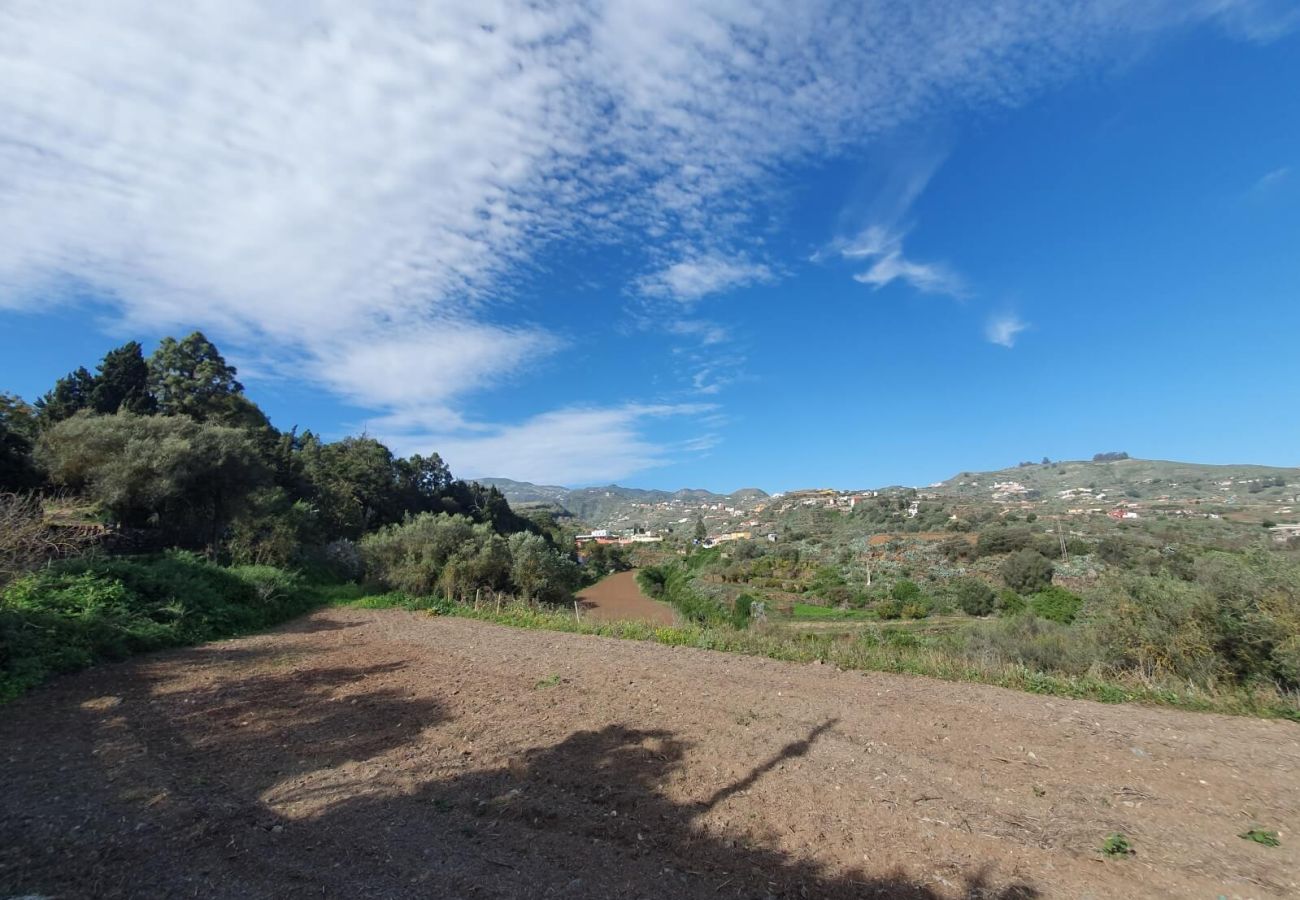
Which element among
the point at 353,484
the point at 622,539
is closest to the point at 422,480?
the point at 353,484

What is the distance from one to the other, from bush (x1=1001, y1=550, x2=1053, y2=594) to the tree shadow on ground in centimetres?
3399

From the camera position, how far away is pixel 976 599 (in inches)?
1302

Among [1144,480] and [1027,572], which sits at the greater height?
[1144,480]

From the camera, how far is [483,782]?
496cm

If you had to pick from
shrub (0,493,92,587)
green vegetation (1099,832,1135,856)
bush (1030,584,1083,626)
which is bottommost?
bush (1030,584,1083,626)

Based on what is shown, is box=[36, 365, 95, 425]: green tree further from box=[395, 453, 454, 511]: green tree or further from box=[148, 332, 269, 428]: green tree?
box=[395, 453, 454, 511]: green tree

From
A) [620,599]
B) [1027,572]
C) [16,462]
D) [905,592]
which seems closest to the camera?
[16,462]

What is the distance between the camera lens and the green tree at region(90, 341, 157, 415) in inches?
1051

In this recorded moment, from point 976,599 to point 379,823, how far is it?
1406 inches

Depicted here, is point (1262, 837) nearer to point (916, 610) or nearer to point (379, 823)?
point (379, 823)

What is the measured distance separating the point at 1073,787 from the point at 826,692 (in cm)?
336

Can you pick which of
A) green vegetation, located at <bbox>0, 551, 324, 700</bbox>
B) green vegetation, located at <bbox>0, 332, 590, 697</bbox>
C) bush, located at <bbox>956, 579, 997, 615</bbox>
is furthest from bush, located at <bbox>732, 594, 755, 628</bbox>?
green vegetation, located at <bbox>0, 551, 324, 700</bbox>

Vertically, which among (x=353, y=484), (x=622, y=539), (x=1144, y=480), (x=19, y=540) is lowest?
(x=622, y=539)

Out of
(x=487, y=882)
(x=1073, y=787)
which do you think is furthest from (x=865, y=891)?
(x=1073, y=787)
